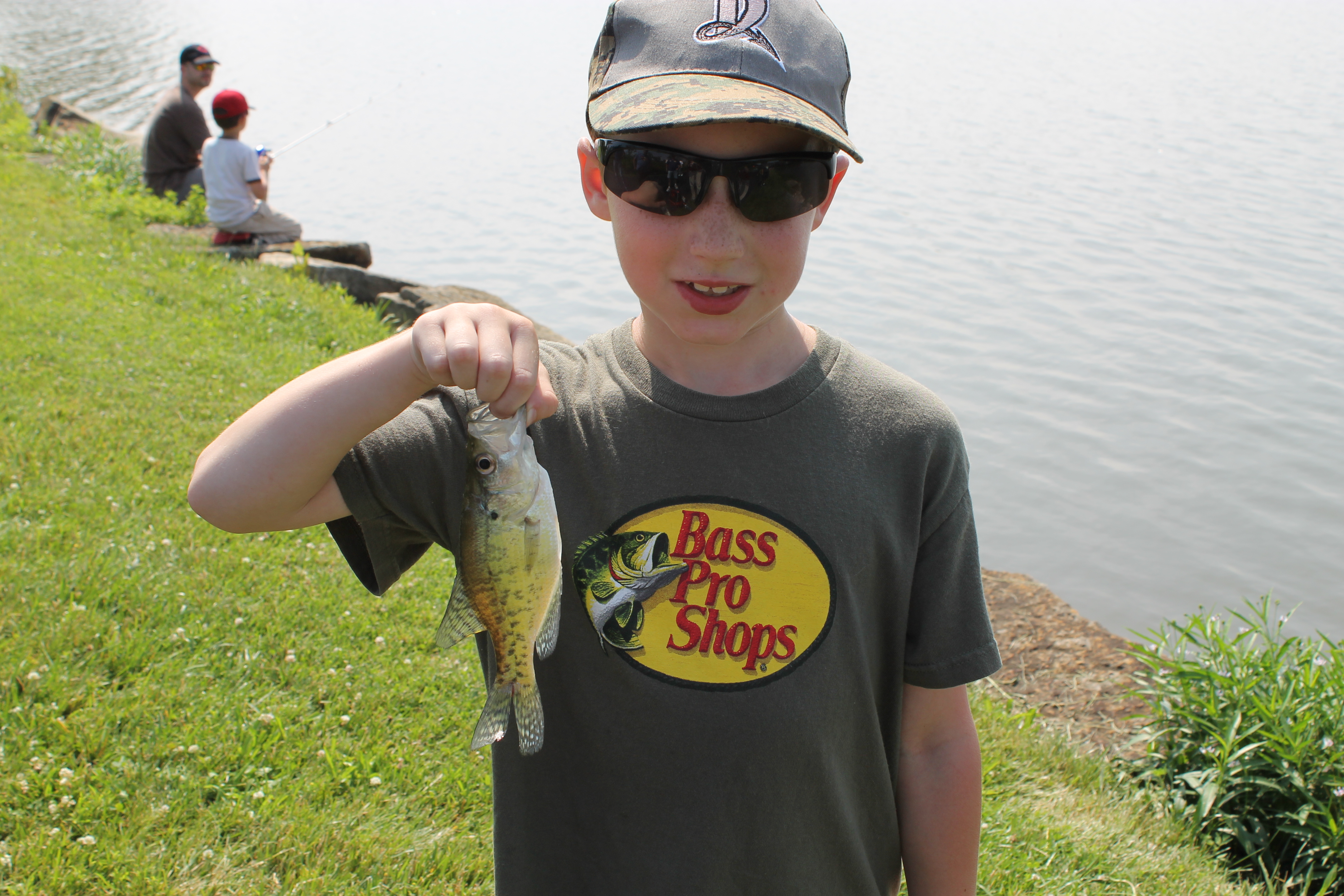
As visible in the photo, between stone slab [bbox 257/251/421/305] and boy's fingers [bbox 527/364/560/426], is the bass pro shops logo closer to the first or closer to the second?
boy's fingers [bbox 527/364/560/426]

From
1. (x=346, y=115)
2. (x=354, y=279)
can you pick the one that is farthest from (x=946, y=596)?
(x=346, y=115)

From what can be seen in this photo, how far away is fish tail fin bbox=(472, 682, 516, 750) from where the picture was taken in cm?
162

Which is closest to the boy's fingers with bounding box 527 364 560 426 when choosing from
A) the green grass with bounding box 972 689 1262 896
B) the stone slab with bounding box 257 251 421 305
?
the green grass with bounding box 972 689 1262 896

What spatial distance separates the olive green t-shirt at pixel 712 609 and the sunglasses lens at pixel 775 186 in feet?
1.01

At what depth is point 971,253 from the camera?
13125mm

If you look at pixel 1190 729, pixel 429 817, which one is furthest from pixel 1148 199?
pixel 429 817

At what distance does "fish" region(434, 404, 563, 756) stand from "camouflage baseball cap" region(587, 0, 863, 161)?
0.56 meters

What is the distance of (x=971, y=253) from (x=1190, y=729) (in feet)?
32.1

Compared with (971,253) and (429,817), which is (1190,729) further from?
(971,253)

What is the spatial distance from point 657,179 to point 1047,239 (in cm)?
1313

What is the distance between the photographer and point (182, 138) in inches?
479

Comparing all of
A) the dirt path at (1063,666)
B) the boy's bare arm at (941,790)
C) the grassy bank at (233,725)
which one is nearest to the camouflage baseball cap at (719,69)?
the boy's bare arm at (941,790)

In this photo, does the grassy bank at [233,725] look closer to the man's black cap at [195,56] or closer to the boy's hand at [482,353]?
the boy's hand at [482,353]

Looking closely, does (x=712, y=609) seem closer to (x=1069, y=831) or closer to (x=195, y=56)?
(x=1069, y=831)
